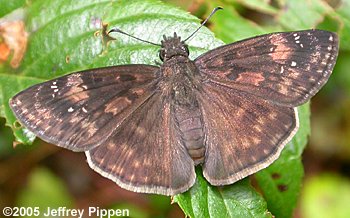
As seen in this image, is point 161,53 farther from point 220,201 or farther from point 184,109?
point 220,201

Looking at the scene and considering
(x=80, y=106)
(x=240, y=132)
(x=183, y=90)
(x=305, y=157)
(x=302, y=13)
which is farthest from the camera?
(x=305, y=157)

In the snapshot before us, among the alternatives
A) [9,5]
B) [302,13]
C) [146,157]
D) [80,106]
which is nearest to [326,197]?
[302,13]

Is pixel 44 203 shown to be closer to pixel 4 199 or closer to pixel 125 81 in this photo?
pixel 4 199

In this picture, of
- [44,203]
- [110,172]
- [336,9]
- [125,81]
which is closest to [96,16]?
[125,81]

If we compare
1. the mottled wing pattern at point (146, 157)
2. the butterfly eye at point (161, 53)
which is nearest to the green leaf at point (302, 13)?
the butterfly eye at point (161, 53)

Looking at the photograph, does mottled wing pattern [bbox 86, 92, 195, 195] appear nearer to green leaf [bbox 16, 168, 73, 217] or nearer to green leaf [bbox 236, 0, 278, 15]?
green leaf [bbox 236, 0, 278, 15]

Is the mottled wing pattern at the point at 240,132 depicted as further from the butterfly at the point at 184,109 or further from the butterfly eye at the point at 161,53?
the butterfly eye at the point at 161,53
